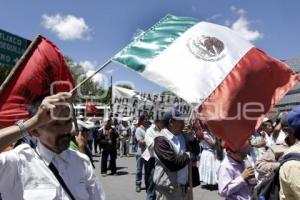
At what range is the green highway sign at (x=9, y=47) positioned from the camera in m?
6.73

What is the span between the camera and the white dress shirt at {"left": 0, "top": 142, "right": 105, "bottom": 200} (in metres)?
2.61

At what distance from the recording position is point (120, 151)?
22.5 meters

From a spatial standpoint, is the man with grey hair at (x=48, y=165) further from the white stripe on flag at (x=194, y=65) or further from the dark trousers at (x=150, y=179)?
the dark trousers at (x=150, y=179)

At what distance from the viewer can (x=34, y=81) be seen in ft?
10.6

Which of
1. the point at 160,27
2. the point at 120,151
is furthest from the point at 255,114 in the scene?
the point at 120,151

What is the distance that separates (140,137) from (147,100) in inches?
42.5

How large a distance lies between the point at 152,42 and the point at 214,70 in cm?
63

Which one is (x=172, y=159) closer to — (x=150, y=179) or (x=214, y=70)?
(x=214, y=70)

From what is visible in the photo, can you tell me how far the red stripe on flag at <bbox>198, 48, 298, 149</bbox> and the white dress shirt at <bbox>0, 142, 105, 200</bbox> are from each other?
5.28 feet

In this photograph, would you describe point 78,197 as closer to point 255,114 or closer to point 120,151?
point 255,114

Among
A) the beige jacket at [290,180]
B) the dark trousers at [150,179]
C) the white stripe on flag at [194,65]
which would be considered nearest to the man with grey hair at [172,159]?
the white stripe on flag at [194,65]

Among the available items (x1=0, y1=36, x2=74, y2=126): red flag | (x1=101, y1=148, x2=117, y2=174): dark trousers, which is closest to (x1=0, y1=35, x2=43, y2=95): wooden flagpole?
(x1=0, y1=36, x2=74, y2=126): red flag

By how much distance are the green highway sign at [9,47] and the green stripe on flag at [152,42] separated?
10.1ft

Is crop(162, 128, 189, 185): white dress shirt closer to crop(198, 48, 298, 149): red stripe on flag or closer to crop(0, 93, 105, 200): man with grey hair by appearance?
crop(198, 48, 298, 149): red stripe on flag
